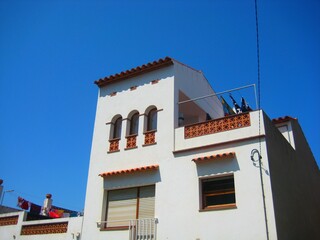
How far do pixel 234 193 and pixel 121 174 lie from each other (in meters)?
4.69

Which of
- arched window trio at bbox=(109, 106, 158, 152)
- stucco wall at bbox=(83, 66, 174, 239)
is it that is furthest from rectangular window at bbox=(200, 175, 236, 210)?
arched window trio at bbox=(109, 106, 158, 152)

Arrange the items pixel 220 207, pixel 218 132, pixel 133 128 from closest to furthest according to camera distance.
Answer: pixel 220 207, pixel 218 132, pixel 133 128

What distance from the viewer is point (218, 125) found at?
11789 mm

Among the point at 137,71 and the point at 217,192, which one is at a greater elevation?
the point at 137,71

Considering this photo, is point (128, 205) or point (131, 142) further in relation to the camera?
point (131, 142)

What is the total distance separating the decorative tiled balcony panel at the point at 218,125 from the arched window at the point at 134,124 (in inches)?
107

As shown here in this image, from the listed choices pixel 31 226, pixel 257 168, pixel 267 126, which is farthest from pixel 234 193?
pixel 31 226

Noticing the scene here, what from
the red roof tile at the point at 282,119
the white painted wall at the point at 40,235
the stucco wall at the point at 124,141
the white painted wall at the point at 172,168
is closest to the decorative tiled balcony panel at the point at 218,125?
the white painted wall at the point at 172,168

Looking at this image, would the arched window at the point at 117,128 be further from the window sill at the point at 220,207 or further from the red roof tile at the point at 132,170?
the window sill at the point at 220,207

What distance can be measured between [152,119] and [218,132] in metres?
3.52

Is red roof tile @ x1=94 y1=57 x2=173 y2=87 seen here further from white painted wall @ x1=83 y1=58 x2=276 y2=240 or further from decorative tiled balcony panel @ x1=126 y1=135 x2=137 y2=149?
decorative tiled balcony panel @ x1=126 y1=135 x2=137 y2=149

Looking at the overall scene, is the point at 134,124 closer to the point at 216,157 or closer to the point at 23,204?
the point at 216,157

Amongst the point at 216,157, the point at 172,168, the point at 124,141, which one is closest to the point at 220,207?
the point at 216,157

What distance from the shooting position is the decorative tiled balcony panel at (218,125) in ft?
37.3
